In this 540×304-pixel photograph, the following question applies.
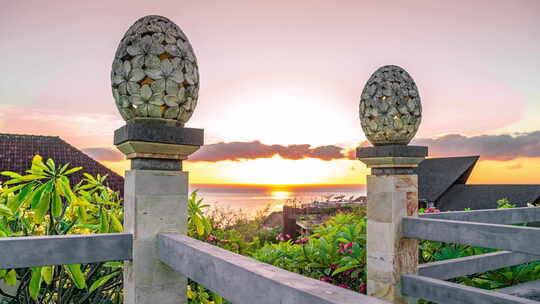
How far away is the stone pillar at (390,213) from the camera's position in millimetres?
3215

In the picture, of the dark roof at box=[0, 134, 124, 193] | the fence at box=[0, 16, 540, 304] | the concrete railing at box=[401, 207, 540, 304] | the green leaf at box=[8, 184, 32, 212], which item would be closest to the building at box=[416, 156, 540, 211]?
the concrete railing at box=[401, 207, 540, 304]

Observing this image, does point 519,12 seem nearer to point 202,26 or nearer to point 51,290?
point 202,26

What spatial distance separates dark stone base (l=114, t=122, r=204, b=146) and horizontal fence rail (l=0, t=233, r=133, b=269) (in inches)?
22.2

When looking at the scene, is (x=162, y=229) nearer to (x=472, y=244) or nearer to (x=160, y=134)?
(x=160, y=134)

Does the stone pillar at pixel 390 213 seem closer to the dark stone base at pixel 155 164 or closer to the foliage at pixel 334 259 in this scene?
the foliage at pixel 334 259

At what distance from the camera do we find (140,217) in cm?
198

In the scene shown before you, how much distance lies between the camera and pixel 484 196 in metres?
20.5

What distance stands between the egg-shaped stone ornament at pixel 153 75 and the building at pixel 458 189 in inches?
836

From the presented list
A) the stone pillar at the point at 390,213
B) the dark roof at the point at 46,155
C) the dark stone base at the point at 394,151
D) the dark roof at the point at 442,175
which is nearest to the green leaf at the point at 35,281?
the stone pillar at the point at 390,213

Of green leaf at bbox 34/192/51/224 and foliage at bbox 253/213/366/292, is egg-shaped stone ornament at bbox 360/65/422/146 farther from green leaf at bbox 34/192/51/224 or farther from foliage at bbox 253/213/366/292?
green leaf at bbox 34/192/51/224

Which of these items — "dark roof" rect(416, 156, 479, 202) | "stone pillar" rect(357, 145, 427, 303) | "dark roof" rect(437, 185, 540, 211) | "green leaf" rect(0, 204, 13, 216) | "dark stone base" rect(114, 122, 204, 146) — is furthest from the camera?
"dark roof" rect(416, 156, 479, 202)

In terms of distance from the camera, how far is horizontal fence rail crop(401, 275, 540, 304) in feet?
7.47

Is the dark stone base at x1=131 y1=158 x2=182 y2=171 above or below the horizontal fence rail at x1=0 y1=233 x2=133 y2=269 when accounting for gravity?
above

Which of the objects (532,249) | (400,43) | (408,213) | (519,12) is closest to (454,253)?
(408,213)
